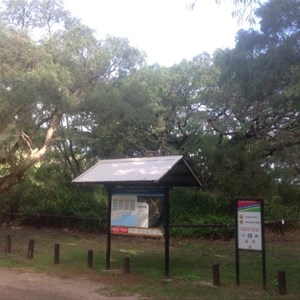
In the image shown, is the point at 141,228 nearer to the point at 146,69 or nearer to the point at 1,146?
the point at 1,146

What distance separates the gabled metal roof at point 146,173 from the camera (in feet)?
34.9

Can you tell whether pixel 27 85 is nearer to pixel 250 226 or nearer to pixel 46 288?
pixel 46 288

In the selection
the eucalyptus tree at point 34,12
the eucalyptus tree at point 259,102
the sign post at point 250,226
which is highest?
the eucalyptus tree at point 34,12

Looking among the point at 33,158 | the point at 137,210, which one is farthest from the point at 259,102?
the point at 33,158

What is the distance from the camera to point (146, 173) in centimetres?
1086

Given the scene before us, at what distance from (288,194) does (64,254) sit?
512 inches

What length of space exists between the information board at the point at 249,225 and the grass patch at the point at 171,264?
93 cm

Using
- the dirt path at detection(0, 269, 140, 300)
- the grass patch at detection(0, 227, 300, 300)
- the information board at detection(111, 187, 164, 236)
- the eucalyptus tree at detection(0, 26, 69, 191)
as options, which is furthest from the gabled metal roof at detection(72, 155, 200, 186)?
the eucalyptus tree at detection(0, 26, 69, 191)

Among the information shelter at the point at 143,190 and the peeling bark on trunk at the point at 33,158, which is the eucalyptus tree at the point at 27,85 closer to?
the peeling bark on trunk at the point at 33,158

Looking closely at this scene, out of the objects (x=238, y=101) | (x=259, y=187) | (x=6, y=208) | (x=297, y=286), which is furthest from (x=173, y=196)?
(x=297, y=286)

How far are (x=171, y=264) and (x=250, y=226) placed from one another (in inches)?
144

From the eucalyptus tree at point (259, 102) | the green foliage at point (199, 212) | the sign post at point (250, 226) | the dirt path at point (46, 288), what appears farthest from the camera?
the green foliage at point (199, 212)

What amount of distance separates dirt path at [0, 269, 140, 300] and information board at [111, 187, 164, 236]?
6.01 ft

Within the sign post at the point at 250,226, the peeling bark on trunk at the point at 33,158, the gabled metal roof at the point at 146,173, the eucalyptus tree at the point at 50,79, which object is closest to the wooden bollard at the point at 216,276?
the sign post at the point at 250,226
